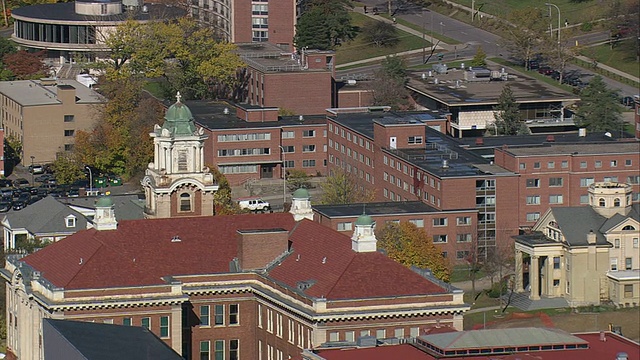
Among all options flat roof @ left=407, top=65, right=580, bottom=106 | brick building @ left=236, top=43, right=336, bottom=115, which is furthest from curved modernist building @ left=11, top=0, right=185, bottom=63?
flat roof @ left=407, top=65, right=580, bottom=106

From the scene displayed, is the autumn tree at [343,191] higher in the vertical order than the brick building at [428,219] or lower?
higher

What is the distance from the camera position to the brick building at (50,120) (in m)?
114

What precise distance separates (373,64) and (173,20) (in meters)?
12.7

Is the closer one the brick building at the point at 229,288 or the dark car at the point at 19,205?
the brick building at the point at 229,288

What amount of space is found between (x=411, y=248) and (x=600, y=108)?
96.6 feet

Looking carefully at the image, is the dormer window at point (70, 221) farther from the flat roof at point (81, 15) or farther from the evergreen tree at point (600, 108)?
the flat roof at point (81, 15)

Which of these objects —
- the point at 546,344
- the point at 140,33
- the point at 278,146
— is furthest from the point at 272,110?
the point at 546,344

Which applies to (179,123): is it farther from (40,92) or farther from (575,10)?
(40,92)

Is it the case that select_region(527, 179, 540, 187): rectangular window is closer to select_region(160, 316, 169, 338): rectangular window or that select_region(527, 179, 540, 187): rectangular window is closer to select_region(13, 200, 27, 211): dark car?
select_region(13, 200, 27, 211): dark car

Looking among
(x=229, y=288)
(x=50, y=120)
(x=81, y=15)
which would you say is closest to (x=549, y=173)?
(x=229, y=288)

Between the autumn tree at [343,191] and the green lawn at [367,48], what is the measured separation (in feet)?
105

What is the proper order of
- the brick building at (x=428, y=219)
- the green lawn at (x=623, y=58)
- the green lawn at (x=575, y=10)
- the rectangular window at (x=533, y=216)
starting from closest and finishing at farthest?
1. the green lawn at (x=623, y=58)
2. the green lawn at (x=575, y=10)
3. the brick building at (x=428, y=219)
4. the rectangular window at (x=533, y=216)

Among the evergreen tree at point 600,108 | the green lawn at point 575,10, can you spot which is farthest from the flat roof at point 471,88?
the green lawn at point 575,10

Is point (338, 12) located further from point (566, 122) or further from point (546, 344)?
point (546, 344)
